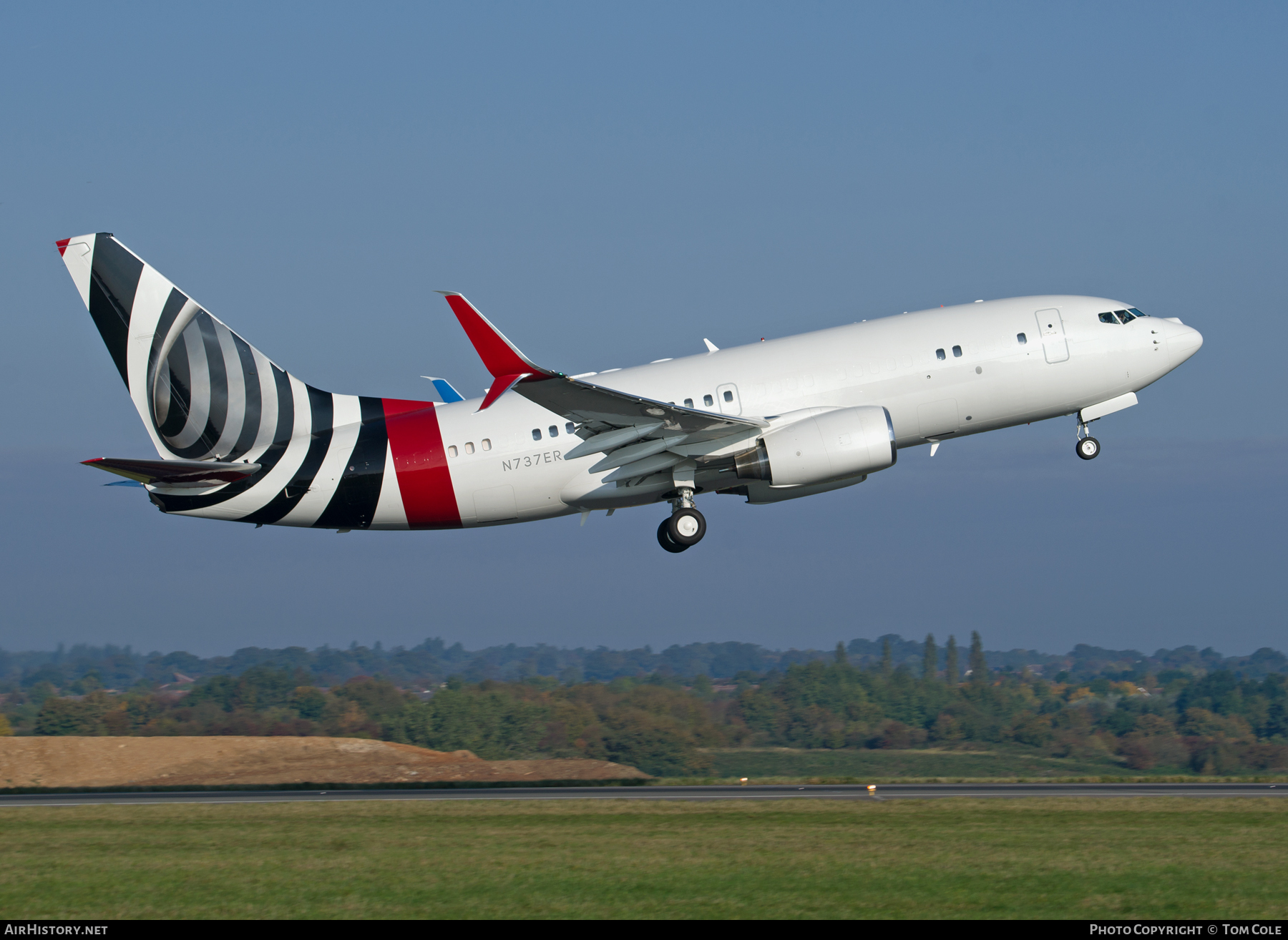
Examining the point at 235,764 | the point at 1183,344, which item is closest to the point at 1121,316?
the point at 1183,344

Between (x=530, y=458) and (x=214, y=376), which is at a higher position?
(x=214, y=376)

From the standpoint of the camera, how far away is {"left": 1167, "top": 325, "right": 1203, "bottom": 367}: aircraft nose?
33188mm

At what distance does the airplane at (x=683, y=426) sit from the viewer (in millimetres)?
31109

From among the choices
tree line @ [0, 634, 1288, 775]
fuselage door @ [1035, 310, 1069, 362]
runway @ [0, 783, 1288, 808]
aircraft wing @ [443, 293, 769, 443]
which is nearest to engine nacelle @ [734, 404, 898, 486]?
aircraft wing @ [443, 293, 769, 443]

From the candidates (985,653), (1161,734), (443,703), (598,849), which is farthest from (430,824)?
(985,653)

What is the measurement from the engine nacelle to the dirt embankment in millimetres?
14865

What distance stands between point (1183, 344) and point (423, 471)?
66.6ft

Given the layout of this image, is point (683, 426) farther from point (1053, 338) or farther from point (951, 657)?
point (951, 657)

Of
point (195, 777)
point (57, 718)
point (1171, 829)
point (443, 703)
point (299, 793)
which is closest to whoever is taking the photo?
point (1171, 829)

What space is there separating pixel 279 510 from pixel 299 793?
797cm

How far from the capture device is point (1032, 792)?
1252 inches

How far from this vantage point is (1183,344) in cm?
3338

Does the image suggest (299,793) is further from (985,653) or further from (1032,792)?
(985,653)

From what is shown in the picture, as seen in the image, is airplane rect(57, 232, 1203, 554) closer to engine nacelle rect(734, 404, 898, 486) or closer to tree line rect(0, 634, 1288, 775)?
engine nacelle rect(734, 404, 898, 486)
